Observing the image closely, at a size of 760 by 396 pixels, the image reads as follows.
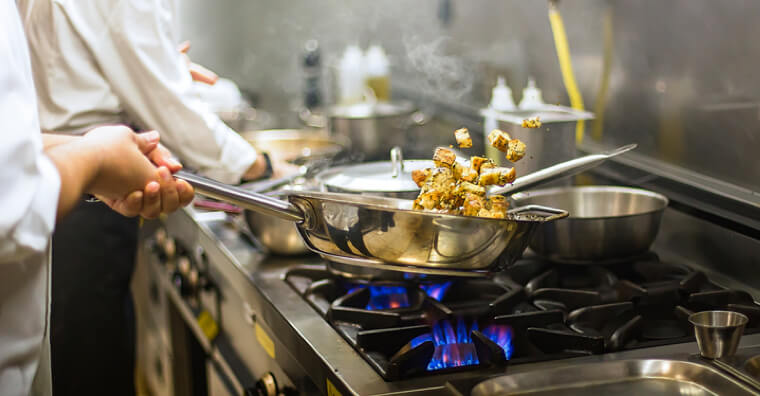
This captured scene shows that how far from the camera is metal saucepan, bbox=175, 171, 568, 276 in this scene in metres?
0.95

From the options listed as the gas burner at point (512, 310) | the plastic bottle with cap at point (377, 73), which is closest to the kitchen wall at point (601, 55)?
the plastic bottle with cap at point (377, 73)

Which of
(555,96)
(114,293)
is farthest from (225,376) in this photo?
(555,96)

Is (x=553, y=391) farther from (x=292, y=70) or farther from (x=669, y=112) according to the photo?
(x=292, y=70)

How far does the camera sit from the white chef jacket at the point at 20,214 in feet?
2.53

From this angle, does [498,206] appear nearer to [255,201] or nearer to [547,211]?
[547,211]

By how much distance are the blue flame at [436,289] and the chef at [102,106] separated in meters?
→ 0.73

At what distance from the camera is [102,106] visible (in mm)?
1634

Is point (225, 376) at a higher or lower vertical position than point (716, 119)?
lower

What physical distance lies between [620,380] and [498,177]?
1.00 feet

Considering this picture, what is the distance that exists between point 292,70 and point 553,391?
2575mm

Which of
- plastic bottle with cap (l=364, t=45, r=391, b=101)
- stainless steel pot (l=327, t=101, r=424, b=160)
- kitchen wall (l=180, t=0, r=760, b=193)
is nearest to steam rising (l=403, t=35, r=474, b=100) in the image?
kitchen wall (l=180, t=0, r=760, b=193)

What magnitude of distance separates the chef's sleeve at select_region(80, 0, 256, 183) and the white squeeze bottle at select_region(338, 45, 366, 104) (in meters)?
0.87

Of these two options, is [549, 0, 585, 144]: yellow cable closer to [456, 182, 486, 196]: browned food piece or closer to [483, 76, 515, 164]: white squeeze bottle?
[483, 76, 515, 164]: white squeeze bottle

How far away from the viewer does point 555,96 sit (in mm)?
1887
